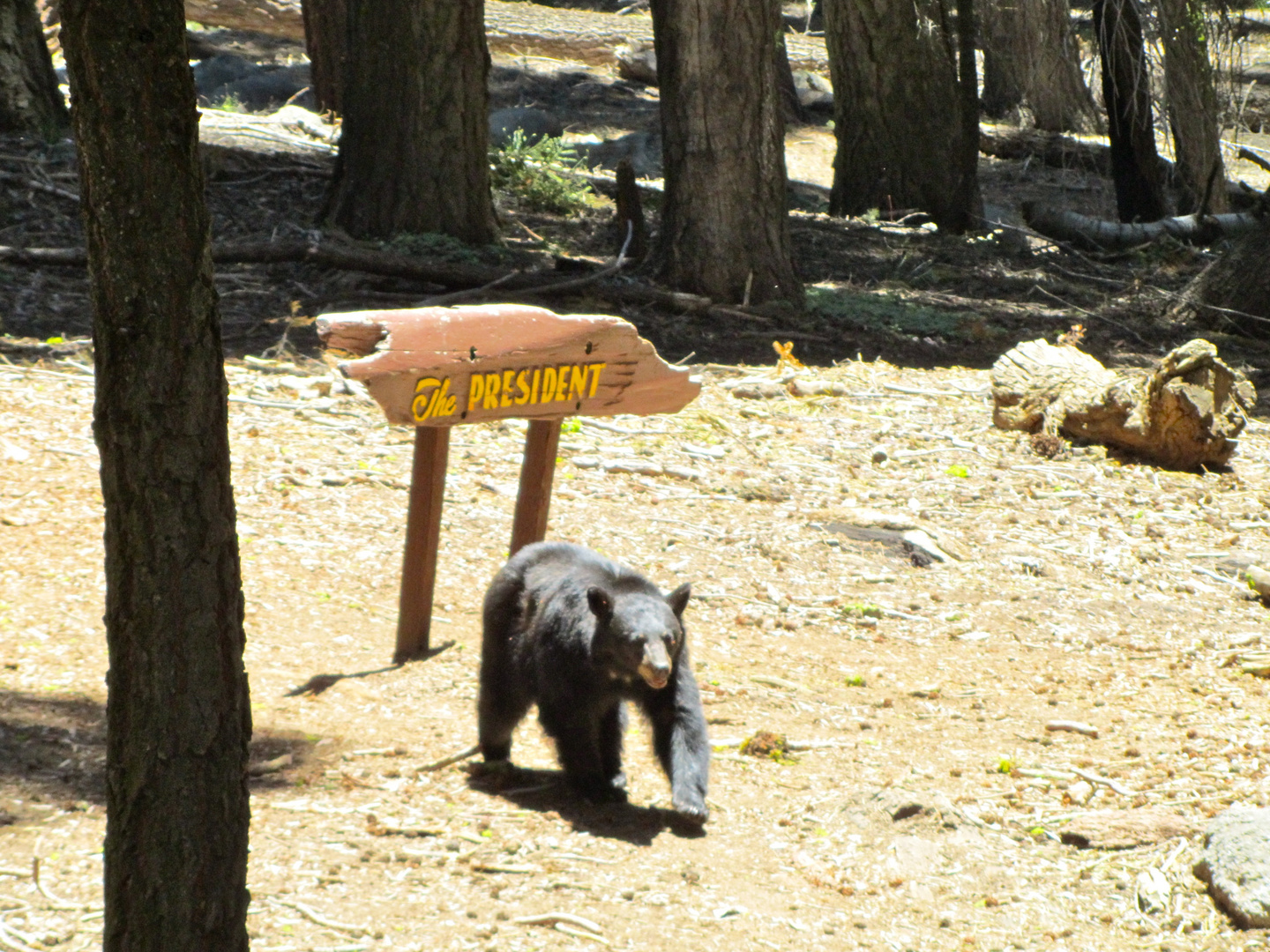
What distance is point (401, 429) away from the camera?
7617 millimetres

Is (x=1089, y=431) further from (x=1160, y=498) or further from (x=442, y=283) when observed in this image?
(x=442, y=283)

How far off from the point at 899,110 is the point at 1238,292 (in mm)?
4082

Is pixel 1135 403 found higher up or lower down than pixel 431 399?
lower down

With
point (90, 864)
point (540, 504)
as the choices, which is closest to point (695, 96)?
point (540, 504)

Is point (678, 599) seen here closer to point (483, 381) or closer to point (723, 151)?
point (483, 381)

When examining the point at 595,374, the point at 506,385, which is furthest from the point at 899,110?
the point at 506,385

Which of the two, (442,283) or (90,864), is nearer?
(90,864)

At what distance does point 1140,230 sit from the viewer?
47.4 feet

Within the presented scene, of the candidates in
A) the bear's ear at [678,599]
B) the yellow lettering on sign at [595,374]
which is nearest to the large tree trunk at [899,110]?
→ the yellow lettering on sign at [595,374]

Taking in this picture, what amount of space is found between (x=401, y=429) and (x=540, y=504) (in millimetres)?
2459

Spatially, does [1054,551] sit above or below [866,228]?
below

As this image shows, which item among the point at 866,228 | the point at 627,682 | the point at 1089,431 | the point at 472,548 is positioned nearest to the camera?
the point at 627,682

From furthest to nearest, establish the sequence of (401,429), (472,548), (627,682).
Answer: (401,429) < (472,548) < (627,682)

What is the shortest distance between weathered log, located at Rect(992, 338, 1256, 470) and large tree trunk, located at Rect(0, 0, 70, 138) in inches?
316
